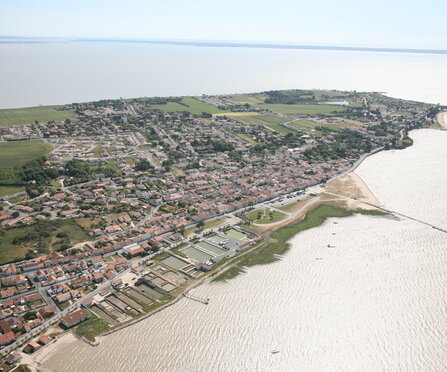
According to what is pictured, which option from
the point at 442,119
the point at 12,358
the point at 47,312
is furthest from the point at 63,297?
the point at 442,119

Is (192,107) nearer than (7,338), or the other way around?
(7,338)

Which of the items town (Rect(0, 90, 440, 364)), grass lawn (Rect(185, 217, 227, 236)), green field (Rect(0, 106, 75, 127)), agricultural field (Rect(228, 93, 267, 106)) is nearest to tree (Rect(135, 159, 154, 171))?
town (Rect(0, 90, 440, 364))

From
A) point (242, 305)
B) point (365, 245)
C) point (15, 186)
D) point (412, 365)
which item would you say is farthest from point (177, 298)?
point (15, 186)

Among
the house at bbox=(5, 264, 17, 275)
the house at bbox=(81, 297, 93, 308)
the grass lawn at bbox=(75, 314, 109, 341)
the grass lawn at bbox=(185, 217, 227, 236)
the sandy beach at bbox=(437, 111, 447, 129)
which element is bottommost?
the grass lawn at bbox=(75, 314, 109, 341)

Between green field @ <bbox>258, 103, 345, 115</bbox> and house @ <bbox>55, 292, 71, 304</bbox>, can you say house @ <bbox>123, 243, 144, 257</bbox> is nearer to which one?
house @ <bbox>55, 292, 71, 304</bbox>

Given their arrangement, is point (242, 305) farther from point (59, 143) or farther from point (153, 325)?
point (59, 143)

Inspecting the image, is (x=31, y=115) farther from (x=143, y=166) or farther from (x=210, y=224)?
(x=210, y=224)
